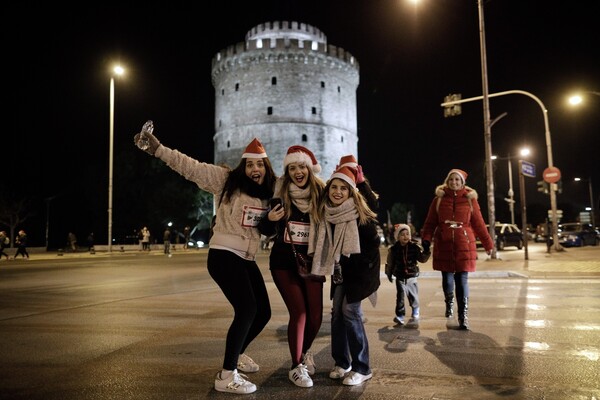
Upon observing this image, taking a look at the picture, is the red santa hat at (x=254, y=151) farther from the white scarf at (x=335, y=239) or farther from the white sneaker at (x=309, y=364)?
the white sneaker at (x=309, y=364)

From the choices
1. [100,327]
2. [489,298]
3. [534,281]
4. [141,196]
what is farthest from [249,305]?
[141,196]

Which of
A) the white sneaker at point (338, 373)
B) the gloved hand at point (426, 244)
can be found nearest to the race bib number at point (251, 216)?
the white sneaker at point (338, 373)

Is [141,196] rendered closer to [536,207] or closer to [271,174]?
[271,174]

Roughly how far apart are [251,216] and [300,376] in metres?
1.27

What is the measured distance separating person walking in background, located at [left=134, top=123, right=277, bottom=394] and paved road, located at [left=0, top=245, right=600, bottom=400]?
1.14 ft

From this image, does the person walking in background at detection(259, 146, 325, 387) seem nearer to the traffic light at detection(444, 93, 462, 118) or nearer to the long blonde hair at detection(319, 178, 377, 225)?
the long blonde hair at detection(319, 178, 377, 225)

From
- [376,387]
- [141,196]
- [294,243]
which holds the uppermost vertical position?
[141,196]

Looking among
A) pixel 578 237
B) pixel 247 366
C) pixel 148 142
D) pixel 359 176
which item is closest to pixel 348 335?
pixel 247 366

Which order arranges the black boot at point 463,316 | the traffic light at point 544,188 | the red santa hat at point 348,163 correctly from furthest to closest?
the traffic light at point 544,188, the black boot at point 463,316, the red santa hat at point 348,163

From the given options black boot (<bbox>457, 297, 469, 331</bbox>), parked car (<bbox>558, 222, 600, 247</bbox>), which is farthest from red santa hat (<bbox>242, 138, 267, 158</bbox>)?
parked car (<bbox>558, 222, 600, 247</bbox>)

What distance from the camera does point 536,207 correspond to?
94.2m

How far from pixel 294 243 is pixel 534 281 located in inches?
328

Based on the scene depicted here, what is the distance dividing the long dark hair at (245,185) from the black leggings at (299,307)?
2.12 feet

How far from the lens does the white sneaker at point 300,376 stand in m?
3.60
